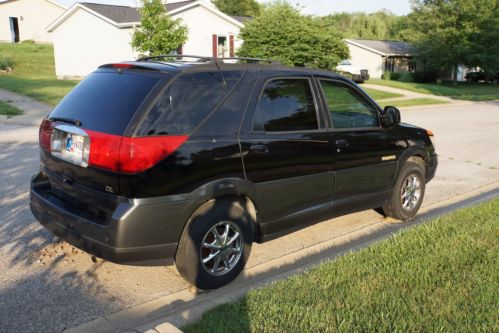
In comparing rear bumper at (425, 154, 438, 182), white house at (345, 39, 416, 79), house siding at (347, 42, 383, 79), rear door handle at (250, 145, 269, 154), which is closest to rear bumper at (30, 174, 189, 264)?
rear door handle at (250, 145, 269, 154)

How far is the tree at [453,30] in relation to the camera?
41500 mm

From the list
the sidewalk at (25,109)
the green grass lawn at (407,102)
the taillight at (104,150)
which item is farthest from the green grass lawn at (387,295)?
the green grass lawn at (407,102)

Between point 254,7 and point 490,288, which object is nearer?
point 490,288

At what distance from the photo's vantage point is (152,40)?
18656 millimetres

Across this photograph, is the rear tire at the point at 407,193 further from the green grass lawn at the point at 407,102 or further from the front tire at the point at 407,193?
the green grass lawn at the point at 407,102

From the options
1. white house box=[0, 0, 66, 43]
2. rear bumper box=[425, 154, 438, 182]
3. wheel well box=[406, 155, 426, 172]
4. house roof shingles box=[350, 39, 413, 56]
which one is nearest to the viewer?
wheel well box=[406, 155, 426, 172]

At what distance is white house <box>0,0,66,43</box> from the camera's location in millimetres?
48344

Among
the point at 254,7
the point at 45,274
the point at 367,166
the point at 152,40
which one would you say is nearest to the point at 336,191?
the point at 367,166

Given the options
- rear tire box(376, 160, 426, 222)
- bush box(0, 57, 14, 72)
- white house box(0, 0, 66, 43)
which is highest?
white house box(0, 0, 66, 43)

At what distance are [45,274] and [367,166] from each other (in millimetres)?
3368

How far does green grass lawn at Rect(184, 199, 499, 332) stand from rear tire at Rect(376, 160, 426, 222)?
1059mm

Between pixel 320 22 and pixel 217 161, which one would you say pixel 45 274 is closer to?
pixel 217 161

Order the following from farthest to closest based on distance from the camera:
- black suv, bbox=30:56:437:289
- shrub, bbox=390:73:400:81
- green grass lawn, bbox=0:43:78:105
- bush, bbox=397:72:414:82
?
shrub, bbox=390:73:400:81
bush, bbox=397:72:414:82
green grass lawn, bbox=0:43:78:105
black suv, bbox=30:56:437:289

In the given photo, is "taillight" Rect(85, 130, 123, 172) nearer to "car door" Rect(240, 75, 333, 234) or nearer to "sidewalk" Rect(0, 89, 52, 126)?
"car door" Rect(240, 75, 333, 234)
